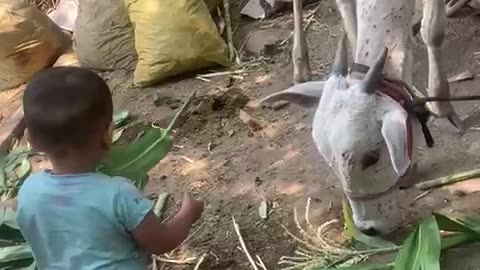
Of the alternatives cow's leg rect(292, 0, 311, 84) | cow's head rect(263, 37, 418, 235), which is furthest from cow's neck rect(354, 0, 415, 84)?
cow's leg rect(292, 0, 311, 84)

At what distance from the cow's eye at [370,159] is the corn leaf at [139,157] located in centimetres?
81

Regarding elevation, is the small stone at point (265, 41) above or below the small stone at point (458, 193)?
below

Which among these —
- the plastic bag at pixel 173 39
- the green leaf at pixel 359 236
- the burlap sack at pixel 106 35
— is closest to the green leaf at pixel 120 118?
the plastic bag at pixel 173 39

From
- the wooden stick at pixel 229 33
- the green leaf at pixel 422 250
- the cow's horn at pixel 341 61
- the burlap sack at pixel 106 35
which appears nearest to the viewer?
the green leaf at pixel 422 250

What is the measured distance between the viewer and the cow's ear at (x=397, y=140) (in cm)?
363

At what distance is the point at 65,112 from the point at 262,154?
2.41 metres

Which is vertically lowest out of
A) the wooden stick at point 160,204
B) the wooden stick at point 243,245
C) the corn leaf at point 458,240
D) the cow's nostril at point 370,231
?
the wooden stick at point 160,204

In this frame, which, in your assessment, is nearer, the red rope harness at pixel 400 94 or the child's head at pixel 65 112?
the child's head at pixel 65 112

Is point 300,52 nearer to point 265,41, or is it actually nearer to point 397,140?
point 265,41

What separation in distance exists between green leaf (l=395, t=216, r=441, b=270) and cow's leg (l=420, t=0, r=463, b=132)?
1.38 meters

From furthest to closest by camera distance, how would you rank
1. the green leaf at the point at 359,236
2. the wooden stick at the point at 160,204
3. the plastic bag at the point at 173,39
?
the plastic bag at the point at 173,39 < the wooden stick at the point at 160,204 < the green leaf at the point at 359,236

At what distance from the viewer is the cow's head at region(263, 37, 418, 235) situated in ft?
12.3

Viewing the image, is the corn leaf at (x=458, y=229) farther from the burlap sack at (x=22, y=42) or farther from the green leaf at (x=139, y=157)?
the burlap sack at (x=22, y=42)

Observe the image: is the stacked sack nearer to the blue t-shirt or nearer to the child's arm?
the child's arm
